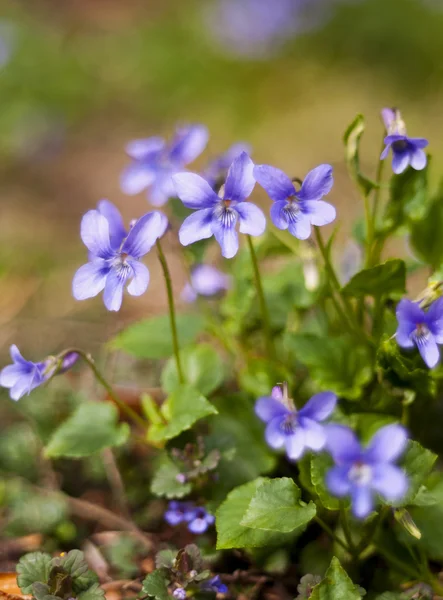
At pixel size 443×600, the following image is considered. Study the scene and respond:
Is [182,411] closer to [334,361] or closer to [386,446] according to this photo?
[334,361]

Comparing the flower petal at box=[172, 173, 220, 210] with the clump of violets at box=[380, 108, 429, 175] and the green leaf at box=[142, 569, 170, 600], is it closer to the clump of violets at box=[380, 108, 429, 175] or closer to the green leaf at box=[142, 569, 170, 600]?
the clump of violets at box=[380, 108, 429, 175]

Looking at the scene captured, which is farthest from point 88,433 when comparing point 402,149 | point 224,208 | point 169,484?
point 402,149

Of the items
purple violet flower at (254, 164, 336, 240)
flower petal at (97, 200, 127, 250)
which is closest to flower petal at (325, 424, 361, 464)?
purple violet flower at (254, 164, 336, 240)

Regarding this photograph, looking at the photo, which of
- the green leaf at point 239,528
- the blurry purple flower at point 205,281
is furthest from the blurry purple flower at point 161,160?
the green leaf at point 239,528

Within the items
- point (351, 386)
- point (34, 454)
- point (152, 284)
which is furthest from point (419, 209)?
point (152, 284)

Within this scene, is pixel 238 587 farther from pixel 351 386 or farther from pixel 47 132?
pixel 47 132
